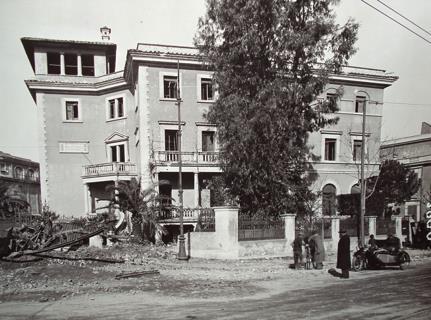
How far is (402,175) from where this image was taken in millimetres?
28812

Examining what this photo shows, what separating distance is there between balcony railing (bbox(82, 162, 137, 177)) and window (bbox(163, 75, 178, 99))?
580 centimetres

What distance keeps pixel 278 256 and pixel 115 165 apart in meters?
14.7

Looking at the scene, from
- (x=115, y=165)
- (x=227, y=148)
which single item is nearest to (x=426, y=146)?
(x=227, y=148)

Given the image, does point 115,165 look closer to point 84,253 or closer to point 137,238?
point 137,238

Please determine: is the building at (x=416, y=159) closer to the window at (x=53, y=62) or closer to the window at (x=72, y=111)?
the window at (x=72, y=111)

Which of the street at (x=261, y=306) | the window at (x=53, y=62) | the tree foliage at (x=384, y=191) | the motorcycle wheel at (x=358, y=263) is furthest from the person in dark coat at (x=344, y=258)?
the window at (x=53, y=62)

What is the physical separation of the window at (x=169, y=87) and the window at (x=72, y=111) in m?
9.24

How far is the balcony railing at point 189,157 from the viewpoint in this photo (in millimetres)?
23594

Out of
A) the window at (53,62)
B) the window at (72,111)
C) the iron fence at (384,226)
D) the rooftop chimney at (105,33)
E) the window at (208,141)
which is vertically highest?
the rooftop chimney at (105,33)

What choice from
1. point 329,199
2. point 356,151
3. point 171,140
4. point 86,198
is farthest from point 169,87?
point 356,151

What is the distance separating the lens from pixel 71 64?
102 ft

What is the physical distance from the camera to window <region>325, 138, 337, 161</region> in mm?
29297

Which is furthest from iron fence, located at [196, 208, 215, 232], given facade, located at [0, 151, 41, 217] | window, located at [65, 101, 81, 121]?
facade, located at [0, 151, 41, 217]

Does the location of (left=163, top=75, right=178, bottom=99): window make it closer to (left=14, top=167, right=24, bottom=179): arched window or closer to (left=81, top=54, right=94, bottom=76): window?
(left=81, top=54, right=94, bottom=76): window
